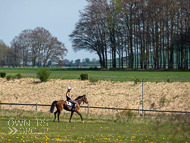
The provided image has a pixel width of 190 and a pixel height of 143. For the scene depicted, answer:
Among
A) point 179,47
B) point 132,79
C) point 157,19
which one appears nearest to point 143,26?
point 157,19

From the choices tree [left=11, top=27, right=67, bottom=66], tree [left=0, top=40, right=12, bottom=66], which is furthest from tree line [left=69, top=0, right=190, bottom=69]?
tree [left=0, top=40, right=12, bottom=66]

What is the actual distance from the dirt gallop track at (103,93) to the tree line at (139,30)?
24.1m

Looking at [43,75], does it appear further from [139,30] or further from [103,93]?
[139,30]

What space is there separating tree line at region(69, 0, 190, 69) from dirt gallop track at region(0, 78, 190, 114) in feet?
79.2

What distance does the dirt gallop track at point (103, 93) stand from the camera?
118 feet

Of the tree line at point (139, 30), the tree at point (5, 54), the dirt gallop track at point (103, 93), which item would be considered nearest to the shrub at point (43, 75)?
the dirt gallop track at point (103, 93)

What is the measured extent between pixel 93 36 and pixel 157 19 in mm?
21205

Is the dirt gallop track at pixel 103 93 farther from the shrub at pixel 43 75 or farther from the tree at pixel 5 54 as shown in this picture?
the tree at pixel 5 54

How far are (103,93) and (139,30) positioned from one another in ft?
99.1

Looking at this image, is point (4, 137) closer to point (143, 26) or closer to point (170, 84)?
point (170, 84)

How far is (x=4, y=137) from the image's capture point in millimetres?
11906

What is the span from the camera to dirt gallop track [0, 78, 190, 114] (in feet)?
118

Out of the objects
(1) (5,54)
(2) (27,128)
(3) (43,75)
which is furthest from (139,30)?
(1) (5,54)

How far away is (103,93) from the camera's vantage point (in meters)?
41.5
